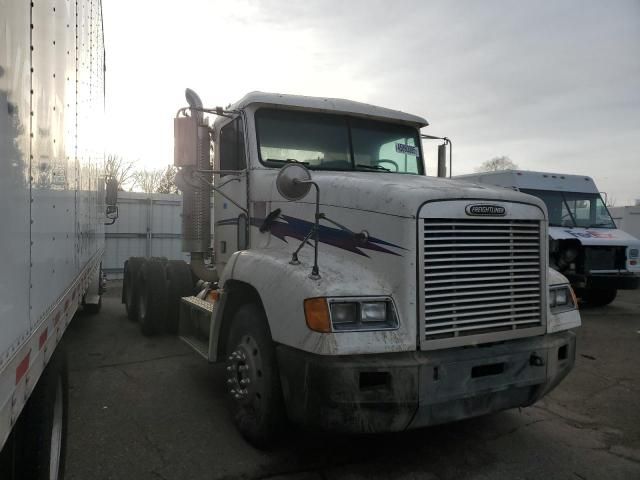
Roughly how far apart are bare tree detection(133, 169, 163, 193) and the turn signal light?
125 feet

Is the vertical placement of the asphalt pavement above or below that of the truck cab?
below

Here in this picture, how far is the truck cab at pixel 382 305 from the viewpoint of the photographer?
297 cm

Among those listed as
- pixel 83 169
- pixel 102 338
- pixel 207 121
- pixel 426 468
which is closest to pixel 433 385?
pixel 426 468

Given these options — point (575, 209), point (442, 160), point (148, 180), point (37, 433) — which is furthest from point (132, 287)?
point (148, 180)

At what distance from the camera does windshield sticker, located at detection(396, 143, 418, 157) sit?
5172 mm

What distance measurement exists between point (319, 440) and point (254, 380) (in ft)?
2.63

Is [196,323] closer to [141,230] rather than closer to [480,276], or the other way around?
[480,276]

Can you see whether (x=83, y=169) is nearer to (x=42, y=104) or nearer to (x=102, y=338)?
(x=42, y=104)

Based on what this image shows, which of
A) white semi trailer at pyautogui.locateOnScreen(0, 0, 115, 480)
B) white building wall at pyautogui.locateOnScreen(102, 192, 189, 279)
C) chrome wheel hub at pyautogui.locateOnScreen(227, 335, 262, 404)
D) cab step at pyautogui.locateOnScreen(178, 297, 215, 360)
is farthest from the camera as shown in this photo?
white building wall at pyautogui.locateOnScreen(102, 192, 189, 279)

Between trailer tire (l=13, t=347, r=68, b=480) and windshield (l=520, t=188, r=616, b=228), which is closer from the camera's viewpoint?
trailer tire (l=13, t=347, r=68, b=480)

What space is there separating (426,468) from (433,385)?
2.82 ft

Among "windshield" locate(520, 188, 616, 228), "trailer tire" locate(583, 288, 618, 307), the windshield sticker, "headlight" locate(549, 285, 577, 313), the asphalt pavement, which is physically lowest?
the asphalt pavement

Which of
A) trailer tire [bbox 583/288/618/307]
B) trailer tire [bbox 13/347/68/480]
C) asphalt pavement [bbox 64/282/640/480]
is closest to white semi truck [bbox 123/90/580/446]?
asphalt pavement [bbox 64/282/640/480]

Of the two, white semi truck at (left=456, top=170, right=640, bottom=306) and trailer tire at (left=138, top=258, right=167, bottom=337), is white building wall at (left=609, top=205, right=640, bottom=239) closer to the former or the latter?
white semi truck at (left=456, top=170, right=640, bottom=306)
